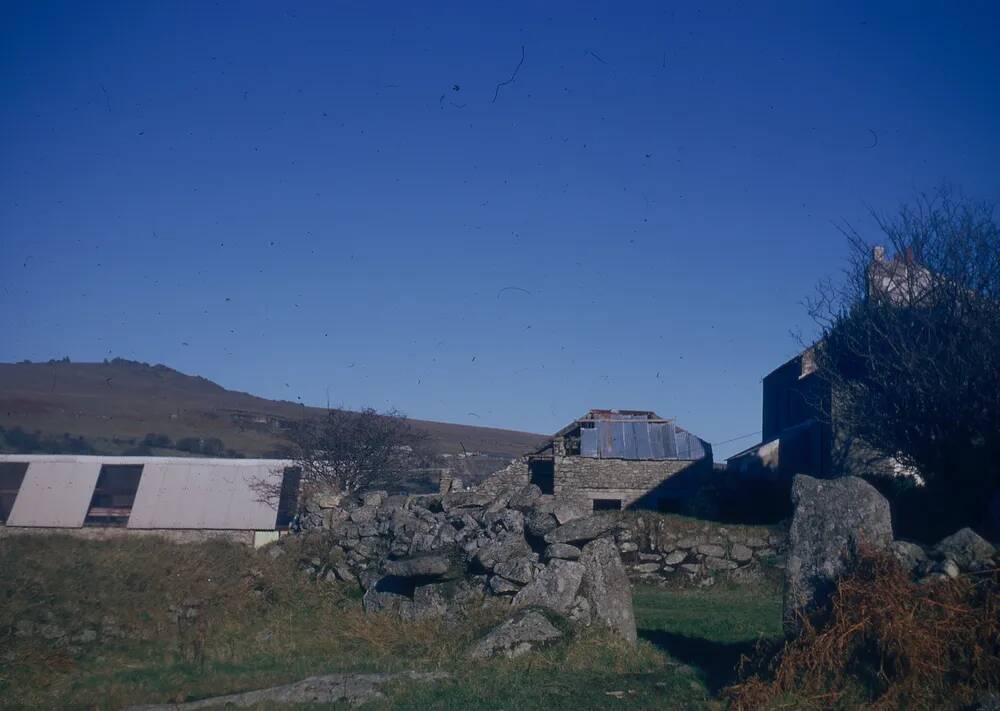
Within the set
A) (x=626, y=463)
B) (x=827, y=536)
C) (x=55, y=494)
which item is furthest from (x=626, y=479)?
(x=827, y=536)

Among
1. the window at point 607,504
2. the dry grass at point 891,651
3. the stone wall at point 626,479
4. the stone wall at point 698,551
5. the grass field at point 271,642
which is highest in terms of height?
the stone wall at point 626,479

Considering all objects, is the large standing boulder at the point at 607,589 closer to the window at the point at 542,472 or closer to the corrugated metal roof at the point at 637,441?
the corrugated metal roof at the point at 637,441

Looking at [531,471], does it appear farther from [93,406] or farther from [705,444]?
[93,406]

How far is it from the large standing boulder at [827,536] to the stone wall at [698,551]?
34.4ft

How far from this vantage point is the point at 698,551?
66.9 ft

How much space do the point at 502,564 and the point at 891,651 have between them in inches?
234

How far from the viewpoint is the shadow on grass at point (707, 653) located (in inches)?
376

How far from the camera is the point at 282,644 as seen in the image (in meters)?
13.0

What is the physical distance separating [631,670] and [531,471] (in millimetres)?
30459

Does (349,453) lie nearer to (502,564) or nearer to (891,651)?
(502,564)

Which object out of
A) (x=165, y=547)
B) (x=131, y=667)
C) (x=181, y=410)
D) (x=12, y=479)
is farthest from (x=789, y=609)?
(x=181, y=410)

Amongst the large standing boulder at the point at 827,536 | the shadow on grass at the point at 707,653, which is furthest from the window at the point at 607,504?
the large standing boulder at the point at 827,536

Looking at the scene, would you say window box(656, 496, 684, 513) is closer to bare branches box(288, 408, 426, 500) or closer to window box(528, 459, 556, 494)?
window box(528, 459, 556, 494)

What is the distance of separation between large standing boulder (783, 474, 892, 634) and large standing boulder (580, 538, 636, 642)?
8.54 feet
